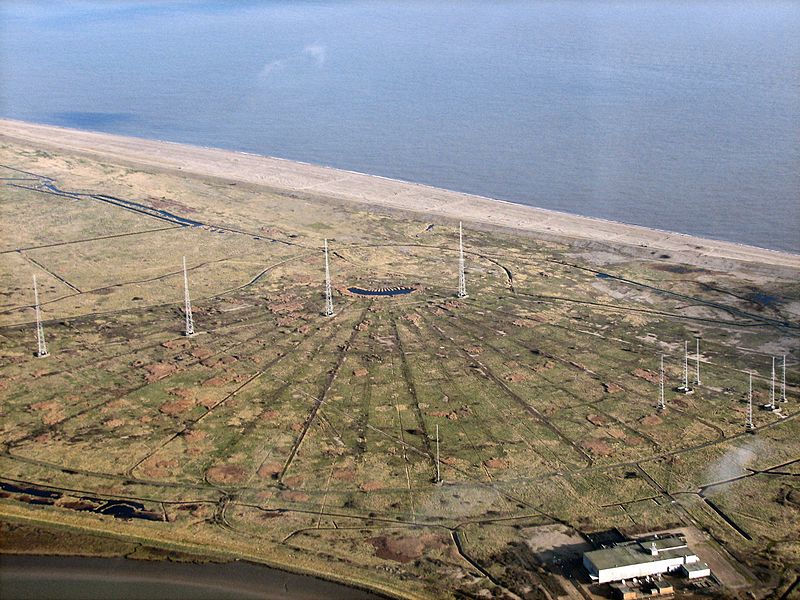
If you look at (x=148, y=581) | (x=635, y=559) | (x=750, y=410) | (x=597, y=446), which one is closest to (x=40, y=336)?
(x=148, y=581)

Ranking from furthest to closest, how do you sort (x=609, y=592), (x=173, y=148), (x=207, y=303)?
(x=173, y=148) → (x=207, y=303) → (x=609, y=592)

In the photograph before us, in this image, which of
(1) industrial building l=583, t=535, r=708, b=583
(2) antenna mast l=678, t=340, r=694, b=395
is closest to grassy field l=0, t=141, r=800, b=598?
(2) antenna mast l=678, t=340, r=694, b=395

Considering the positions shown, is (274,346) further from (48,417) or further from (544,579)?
(544,579)

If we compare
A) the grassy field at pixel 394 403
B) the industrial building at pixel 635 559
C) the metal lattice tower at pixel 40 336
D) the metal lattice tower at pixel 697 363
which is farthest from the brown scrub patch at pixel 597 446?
the metal lattice tower at pixel 40 336

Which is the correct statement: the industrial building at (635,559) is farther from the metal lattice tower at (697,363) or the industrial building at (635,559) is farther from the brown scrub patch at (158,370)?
the brown scrub patch at (158,370)

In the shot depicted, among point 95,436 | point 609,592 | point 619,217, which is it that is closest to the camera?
point 609,592

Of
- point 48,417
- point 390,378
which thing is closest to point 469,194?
point 390,378
